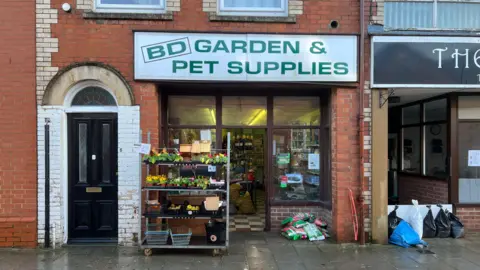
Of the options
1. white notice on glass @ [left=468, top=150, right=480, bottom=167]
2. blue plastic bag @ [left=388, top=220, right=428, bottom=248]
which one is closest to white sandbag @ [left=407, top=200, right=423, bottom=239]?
Answer: blue plastic bag @ [left=388, top=220, right=428, bottom=248]

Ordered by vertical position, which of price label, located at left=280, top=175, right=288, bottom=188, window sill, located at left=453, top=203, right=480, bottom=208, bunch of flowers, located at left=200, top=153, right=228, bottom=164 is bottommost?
window sill, located at left=453, top=203, right=480, bottom=208

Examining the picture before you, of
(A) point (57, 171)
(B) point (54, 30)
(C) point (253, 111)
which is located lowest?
(A) point (57, 171)

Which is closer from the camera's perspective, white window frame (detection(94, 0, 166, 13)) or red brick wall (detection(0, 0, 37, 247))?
red brick wall (detection(0, 0, 37, 247))

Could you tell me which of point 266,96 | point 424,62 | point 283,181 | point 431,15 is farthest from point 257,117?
point 431,15

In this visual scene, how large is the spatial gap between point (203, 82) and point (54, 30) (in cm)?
276

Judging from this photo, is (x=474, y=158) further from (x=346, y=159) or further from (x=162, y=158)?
(x=162, y=158)

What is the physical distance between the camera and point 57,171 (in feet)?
21.4

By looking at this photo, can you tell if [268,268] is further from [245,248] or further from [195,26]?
[195,26]

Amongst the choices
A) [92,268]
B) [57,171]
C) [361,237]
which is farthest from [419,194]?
[57,171]

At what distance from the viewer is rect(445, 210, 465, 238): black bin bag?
717 centimetres

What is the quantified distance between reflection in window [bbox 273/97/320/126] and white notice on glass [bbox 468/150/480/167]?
321cm

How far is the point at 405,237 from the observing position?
21.9ft

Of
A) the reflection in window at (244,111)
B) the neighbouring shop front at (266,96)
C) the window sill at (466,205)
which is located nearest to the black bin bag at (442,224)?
the window sill at (466,205)

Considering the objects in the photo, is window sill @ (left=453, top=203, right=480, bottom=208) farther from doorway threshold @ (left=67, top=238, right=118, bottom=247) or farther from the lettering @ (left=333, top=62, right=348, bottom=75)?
doorway threshold @ (left=67, top=238, right=118, bottom=247)
